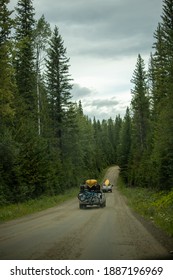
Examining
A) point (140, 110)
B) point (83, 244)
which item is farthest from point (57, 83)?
point (83, 244)

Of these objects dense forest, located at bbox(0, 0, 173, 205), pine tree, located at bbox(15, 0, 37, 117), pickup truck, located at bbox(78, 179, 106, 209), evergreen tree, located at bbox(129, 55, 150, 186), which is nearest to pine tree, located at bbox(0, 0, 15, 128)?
dense forest, located at bbox(0, 0, 173, 205)

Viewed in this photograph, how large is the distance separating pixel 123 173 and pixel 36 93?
58188 millimetres

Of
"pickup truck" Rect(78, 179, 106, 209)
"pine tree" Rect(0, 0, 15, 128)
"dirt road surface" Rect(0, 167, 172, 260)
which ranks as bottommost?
"pickup truck" Rect(78, 179, 106, 209)

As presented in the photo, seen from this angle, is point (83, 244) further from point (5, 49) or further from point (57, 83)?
point (57, 83)

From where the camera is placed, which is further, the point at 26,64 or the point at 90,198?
the point at 26,64

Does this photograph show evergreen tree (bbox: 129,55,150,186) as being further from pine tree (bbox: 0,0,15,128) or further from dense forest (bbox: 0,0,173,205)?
pine tree (bbox: 0,0,15,128)

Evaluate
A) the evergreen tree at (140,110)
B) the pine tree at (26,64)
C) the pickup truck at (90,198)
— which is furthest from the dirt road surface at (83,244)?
the evergreen tree at (140,110)

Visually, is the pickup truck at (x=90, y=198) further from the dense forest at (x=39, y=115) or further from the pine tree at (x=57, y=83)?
the pine tree at (x=57, y=83)

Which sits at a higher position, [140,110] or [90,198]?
[140,110]

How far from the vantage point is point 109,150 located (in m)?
149

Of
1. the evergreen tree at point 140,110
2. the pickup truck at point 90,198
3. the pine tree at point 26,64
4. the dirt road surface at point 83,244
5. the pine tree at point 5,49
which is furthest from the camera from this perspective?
the evergreen tree at point 140,110
